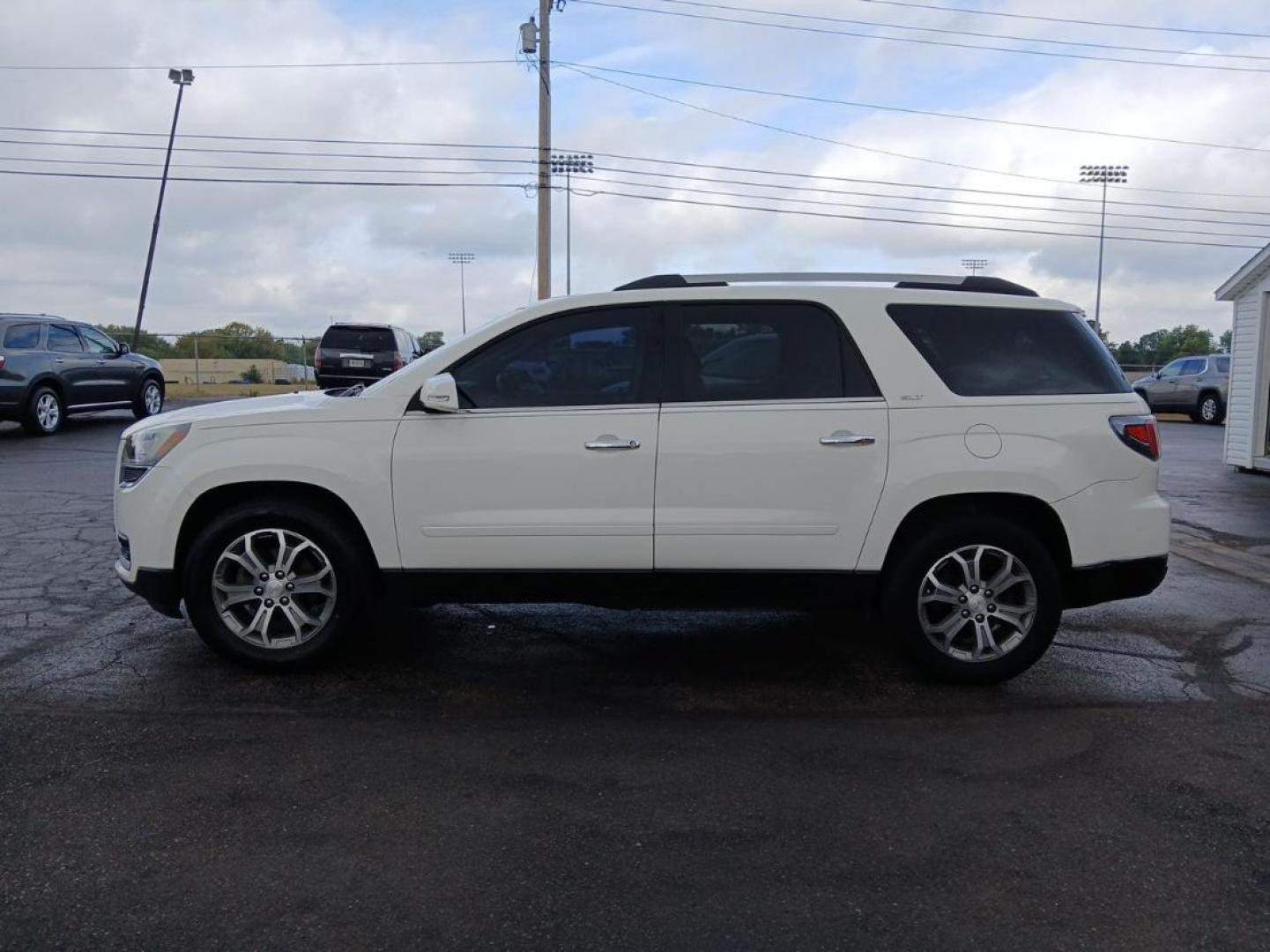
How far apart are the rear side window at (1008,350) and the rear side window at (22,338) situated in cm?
1507

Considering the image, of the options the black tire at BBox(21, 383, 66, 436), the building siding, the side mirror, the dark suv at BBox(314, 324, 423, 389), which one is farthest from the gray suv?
the side mirror

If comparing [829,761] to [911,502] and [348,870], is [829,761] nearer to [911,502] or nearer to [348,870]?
[911,502]

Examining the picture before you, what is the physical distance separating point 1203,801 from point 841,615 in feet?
8.65

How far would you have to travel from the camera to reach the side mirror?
4.55m

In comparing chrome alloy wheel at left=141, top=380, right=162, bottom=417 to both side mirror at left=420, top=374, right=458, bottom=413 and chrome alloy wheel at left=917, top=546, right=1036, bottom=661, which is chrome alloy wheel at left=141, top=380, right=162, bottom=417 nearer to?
side mirror at left=420, top=374, right=458, bottom=413

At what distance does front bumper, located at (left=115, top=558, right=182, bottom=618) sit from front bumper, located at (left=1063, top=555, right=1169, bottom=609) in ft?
14.1

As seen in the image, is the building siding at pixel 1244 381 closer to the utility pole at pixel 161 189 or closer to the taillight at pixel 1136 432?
the taillight at pixel 1136 432

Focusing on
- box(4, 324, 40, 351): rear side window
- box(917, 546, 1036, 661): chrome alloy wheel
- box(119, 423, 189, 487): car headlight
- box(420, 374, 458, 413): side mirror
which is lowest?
box(917, 546, 1036, 661): chrome alloy wheel

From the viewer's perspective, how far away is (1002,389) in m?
4.72

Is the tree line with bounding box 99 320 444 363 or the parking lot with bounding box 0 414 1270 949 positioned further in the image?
the tree line with bounding box 99 320 444 363

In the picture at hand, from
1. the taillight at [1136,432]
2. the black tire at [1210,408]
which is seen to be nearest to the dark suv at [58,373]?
the taillight at [1136,432]

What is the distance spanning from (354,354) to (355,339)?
39 centimetres

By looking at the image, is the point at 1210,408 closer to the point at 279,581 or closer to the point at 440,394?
the point at 440,394

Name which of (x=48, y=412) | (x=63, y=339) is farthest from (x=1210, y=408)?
(x=48, y=412)
